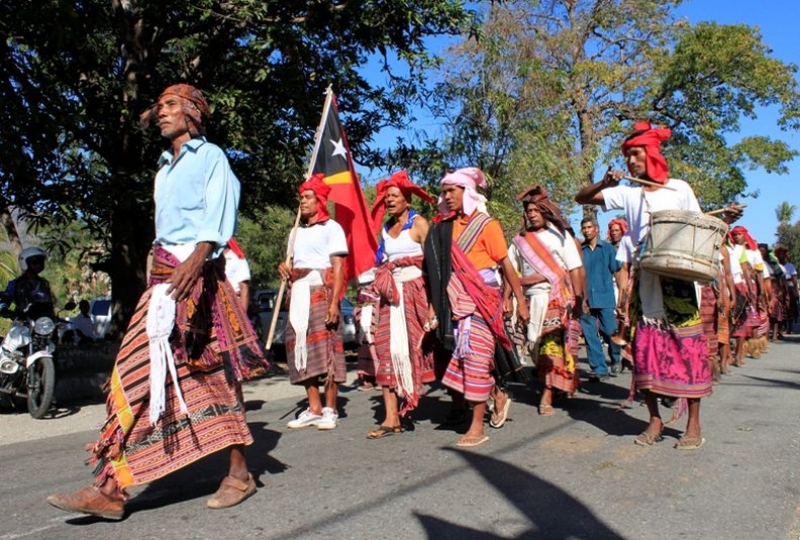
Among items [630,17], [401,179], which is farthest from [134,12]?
[630,17]

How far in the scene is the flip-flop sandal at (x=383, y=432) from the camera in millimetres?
6211

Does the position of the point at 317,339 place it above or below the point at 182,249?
below

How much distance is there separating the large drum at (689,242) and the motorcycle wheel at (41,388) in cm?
566

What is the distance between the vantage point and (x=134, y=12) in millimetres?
9805

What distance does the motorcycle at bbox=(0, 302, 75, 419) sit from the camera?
25.6 ft

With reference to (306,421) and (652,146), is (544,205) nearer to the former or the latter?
(652,146)

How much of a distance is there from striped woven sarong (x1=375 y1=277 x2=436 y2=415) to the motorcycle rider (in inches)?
154

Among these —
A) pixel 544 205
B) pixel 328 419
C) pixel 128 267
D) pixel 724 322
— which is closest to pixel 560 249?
pixel 544 205

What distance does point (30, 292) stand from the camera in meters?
8.29

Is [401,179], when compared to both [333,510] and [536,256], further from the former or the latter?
[333,510]

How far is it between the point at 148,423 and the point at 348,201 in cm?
414

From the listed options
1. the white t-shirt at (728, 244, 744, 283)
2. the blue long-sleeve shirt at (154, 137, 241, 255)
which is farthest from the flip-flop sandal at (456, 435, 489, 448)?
the white t-shirt at (728, 244, 744, 283)

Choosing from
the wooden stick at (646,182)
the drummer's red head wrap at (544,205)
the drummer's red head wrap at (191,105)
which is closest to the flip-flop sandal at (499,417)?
the drummer's red head wrap at (544,205)

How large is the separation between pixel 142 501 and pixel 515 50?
51.9 feet
